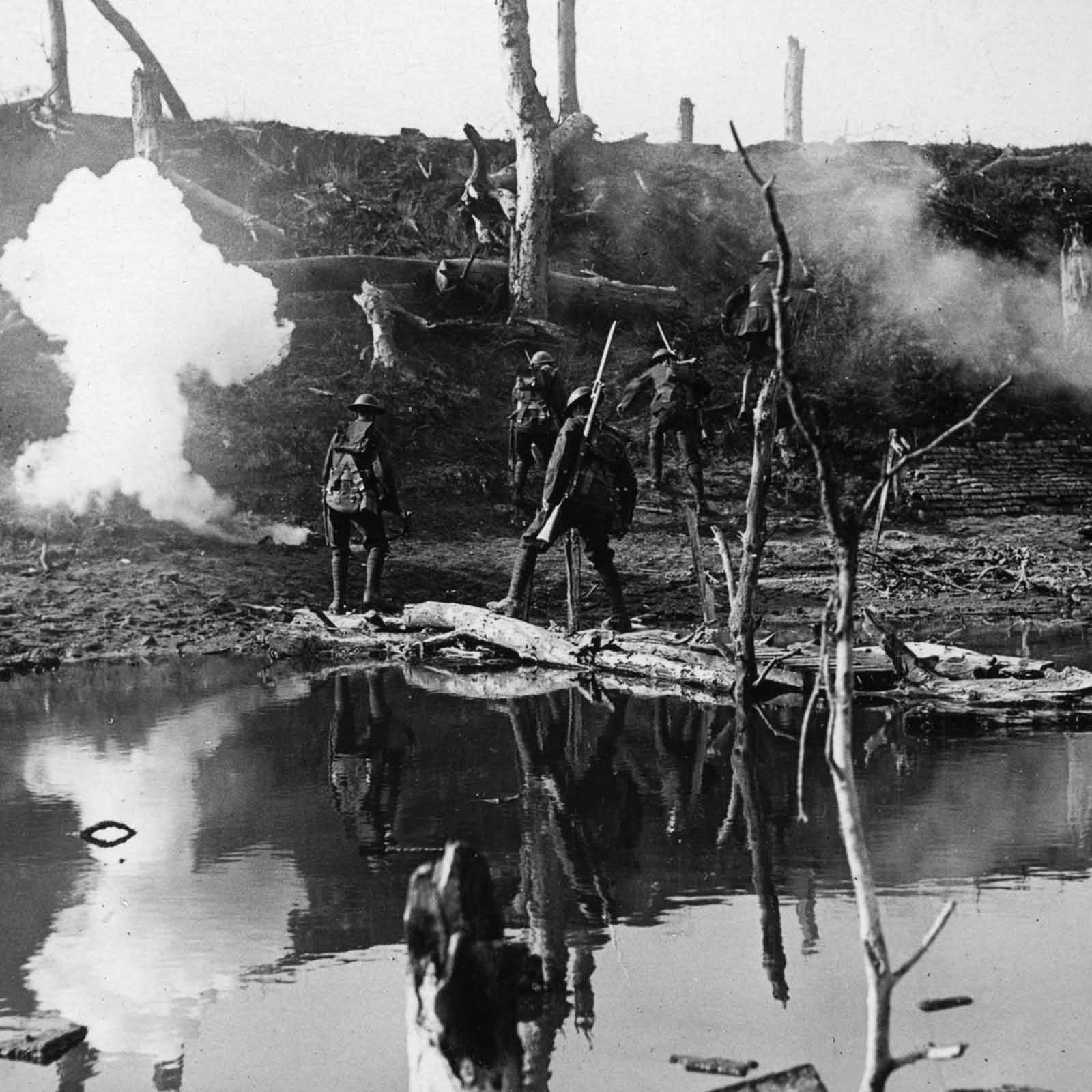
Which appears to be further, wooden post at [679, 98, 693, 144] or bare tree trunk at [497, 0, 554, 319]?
wooden post at [679, 98, 693, 144]

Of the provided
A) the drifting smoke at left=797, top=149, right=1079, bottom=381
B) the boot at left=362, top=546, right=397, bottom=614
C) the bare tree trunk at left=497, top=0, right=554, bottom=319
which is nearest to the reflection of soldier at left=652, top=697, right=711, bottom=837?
the boot at left=362, top=546, right=397, bottom=614

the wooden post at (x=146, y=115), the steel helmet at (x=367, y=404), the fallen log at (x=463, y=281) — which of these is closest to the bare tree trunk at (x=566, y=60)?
the fallen log at (x=463, y=281)

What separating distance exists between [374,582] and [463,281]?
11281 millimetres

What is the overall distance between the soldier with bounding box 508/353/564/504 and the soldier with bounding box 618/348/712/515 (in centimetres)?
192

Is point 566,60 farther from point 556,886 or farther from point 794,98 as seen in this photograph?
point 556,886

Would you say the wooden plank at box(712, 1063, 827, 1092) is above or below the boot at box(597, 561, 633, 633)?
above

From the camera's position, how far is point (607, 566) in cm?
1291

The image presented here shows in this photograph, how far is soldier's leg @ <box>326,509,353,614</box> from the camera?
14.6m

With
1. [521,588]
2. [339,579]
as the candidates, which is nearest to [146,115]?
[339,579]

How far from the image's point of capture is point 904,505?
20.5 metres

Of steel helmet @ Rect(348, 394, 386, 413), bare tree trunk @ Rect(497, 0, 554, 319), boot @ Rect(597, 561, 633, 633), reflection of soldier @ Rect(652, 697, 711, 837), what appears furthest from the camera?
bare tree trunk @ Rect(497, 0, 554, 319)

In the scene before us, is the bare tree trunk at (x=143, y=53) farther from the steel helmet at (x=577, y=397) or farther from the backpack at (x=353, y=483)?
the steel helmet at (x=577, y=397)

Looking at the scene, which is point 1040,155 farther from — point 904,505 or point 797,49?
point 904,505

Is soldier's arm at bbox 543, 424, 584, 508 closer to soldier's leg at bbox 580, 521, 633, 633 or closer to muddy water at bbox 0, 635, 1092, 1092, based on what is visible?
soldier's leg at bbox 580, 521, 633, 633
